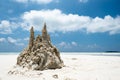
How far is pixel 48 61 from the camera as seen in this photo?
44.4 feet

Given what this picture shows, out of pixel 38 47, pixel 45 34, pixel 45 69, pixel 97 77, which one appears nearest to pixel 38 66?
pixel 45 69

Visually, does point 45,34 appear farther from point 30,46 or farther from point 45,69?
point 45,69

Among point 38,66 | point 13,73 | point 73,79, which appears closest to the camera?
point 73,79

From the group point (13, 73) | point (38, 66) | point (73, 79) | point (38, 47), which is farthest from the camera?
point (38, 47)

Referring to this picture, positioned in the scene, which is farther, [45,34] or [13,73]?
[45,34]

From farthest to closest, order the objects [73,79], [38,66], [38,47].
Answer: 1. [38,47]
2. [38,66]
3. [73,79]

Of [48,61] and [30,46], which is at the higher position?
[30,46]

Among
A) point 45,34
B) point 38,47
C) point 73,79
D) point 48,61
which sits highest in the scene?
point 45,34

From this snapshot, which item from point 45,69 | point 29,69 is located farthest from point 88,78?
point 29,69

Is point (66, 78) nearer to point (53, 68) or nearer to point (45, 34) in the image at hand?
point (53, 68)

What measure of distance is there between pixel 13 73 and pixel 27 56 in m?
2.94

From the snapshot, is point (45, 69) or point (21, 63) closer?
point (45, 69)

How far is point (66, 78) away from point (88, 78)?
139cm

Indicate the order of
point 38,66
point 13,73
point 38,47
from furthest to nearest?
point 38,47, point 38,66, point 13,73
